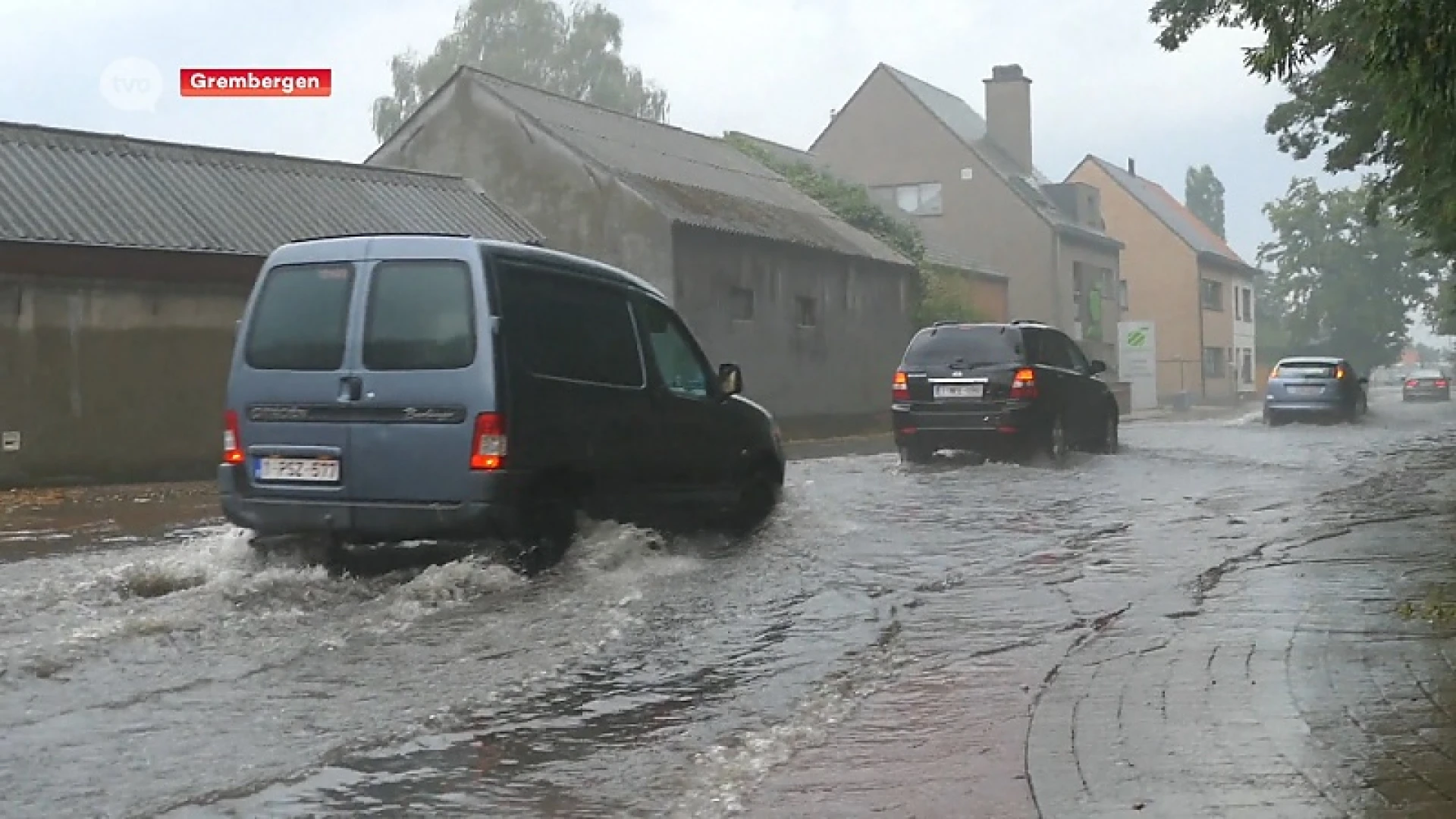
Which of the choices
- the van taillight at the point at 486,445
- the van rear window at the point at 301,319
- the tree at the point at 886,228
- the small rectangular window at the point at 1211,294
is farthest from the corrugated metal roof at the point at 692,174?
the small rectangular window at the point at 1211,294

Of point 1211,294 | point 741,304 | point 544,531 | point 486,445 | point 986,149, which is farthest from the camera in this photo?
point 1211,294

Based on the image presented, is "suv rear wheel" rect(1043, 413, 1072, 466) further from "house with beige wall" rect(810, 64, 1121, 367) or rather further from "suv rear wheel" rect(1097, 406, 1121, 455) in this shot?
"house with beige wall" rect(810, 64, 1121, 367)

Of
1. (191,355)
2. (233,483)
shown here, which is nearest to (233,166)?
(191,355)

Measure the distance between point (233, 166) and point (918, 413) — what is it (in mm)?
12084

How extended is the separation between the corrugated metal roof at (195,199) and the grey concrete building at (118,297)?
0.11 ft

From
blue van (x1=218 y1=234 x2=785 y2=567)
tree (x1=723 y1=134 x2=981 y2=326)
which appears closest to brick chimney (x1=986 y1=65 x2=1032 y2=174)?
tree (x1=723 y1=134 x2=981 y2=326)

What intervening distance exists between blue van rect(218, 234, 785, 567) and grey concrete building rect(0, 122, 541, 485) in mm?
11190

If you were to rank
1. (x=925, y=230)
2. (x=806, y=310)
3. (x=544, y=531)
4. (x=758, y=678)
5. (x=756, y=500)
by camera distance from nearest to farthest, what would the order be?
(x=758, y=678)
(x=544, y=531)
(x=756, y=500)
(x=806, y=310)
(x=925, y=230)

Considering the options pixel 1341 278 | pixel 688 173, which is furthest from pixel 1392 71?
pixel 1341 278

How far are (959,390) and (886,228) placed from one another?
25.2 meters

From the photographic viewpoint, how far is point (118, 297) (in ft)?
65.5

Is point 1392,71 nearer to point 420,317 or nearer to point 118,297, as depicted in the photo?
point 420,317

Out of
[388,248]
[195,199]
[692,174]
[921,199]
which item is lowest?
[388,248]

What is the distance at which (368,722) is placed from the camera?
5.86 m
